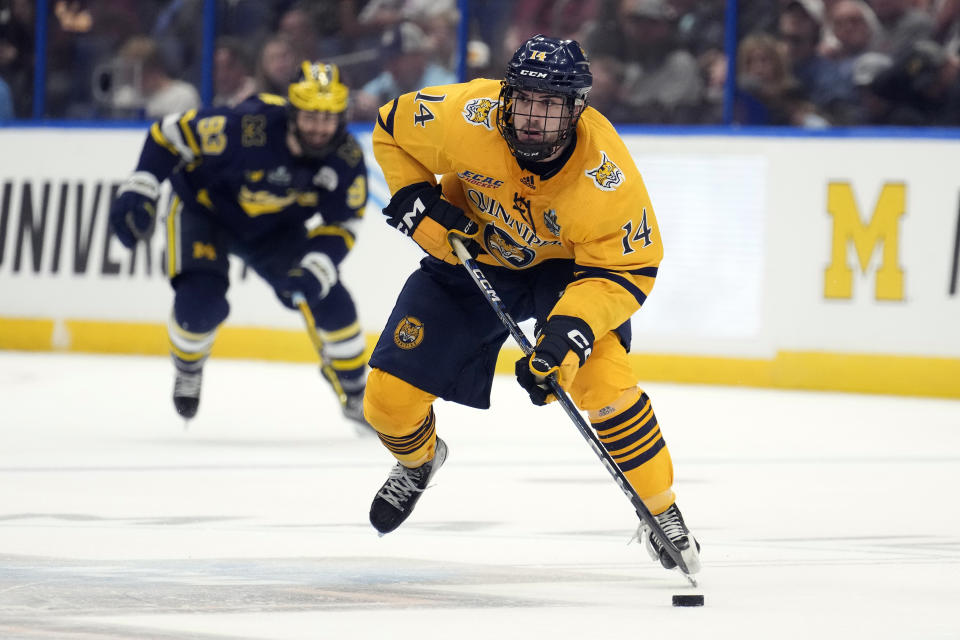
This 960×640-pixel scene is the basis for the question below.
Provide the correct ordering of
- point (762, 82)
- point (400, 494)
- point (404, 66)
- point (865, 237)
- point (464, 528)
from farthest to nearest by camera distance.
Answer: point (404, 66), point (762, 82), point (865, 237), point (464, 528), point (400, 494)

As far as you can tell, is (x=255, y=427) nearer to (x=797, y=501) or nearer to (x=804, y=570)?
(x=797, y=501)

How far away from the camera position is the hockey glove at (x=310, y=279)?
6.06 meters

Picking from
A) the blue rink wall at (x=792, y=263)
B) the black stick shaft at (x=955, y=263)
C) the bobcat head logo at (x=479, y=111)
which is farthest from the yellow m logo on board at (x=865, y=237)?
the bobcat head logo at (x=479, y=111)

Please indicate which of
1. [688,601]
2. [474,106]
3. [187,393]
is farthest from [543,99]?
[187,393]

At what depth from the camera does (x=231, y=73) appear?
9523 millimetres

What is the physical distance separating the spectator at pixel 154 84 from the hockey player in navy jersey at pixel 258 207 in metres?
3.38

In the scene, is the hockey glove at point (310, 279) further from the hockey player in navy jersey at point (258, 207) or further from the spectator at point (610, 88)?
the spectator at point (610, 88)

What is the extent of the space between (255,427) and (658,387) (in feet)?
7.72

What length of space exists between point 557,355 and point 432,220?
1.88 feet

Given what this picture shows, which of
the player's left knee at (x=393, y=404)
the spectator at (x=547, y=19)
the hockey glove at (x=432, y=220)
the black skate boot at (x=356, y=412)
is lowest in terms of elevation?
the black skate boot at (x=356, y=412)

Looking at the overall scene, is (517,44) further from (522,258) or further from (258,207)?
(522,258)

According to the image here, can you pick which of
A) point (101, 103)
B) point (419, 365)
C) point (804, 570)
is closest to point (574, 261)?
point (419, 365)

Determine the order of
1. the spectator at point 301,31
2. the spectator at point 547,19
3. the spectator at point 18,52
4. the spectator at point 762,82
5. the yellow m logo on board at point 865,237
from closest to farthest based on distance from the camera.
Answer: the yellow m logo on board at point 865,237 → the spectator at point 762,82 → the spectator at point 547,19 → the spectator at point 301,31 → the spectator at point 18,52

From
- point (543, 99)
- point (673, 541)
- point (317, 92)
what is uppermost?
point (543, 99)
